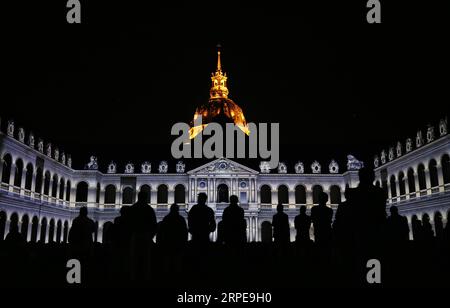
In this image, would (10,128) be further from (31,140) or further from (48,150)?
(48,150)

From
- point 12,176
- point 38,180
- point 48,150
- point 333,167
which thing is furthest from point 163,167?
point 333,167

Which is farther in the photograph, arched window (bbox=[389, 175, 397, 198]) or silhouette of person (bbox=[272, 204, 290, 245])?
arched window (bbox=[389, 175, 397, 198])

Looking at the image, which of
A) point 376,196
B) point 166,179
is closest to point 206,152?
point 166,179

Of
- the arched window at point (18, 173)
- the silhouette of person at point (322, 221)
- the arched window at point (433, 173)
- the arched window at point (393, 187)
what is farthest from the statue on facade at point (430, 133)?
the arched window at point (18, 173)

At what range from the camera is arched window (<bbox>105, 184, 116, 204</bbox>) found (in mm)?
42312

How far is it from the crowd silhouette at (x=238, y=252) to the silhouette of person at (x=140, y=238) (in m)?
0.02

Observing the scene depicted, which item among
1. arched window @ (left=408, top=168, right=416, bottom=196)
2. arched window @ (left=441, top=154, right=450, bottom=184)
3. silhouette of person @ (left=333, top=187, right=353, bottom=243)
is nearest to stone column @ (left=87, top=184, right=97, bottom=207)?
arched window @ (left=408, top=168, right=416, bottom=196)

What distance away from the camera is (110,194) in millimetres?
42469

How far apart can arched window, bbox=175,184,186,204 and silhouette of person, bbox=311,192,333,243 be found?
1326 inches

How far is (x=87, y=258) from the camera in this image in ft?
32.0

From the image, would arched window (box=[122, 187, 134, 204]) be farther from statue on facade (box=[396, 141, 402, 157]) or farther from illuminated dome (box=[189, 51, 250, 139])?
statue on facade (box=[396, 141, 402, 157])
